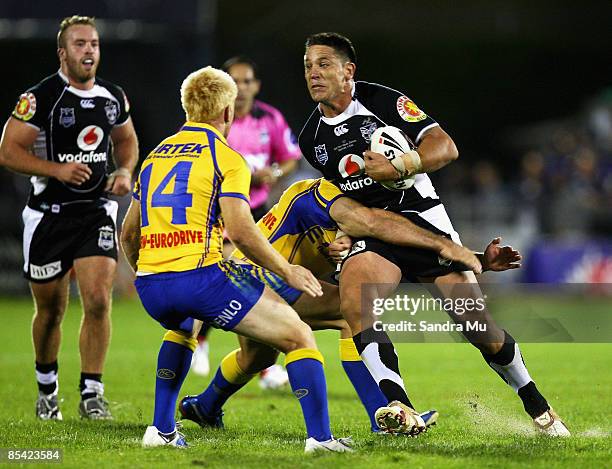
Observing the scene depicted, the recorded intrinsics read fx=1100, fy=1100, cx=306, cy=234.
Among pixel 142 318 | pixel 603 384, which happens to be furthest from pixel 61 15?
pixel 603 384

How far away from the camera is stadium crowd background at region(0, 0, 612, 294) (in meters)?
18.0

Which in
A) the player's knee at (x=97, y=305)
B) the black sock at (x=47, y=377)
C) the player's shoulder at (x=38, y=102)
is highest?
the player's shoulder at (x=38, y=102)

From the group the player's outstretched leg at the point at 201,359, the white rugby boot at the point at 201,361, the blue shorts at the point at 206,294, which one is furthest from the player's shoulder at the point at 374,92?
the white rugby boot at the point at 201,361

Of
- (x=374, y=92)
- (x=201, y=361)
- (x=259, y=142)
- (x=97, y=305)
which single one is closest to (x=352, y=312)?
(x=374, y=92)

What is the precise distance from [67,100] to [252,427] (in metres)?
2.68

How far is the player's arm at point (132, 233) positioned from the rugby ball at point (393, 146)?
142 centimetres

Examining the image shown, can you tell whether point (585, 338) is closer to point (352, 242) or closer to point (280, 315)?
point (352, 242)

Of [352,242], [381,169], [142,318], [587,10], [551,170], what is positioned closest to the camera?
[381,169]

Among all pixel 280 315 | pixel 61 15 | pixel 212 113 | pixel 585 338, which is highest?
pixel 61 15

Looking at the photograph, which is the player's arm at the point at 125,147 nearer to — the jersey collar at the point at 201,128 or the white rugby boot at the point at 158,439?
the jersey collar at the point at 201,128

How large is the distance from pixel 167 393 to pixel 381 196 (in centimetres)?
181

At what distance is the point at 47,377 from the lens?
7.79 meters

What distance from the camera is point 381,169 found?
6.25 metres

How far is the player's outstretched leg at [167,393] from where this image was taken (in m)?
5.98
